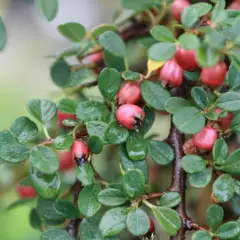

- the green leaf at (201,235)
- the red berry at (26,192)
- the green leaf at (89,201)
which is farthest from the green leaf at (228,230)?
the red berry at (26,192)

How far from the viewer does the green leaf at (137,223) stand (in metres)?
0.53

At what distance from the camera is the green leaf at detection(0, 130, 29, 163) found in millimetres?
575

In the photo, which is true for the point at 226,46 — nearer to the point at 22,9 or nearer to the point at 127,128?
the point at 127,128

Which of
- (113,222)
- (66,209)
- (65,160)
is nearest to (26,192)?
(65,160)

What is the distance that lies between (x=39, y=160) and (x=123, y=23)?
1.25ft

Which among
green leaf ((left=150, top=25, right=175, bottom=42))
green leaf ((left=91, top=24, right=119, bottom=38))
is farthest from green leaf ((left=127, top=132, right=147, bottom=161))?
green leaf ((left=91, top=24, right=119, bottom=38))

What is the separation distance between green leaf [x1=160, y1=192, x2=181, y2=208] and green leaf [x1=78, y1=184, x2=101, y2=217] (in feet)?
0.21

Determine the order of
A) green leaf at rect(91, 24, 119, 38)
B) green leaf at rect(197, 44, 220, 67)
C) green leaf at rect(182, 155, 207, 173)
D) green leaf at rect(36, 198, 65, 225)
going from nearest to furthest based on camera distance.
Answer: green leaf at rect(197, 44, 220, 67), green leaf at rect(182, 155, 207, 173), green leaf at rect(36, 198, 65, 225), green leaf at rect(91, 24, 119, 38)

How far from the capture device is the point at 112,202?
22.0 inches

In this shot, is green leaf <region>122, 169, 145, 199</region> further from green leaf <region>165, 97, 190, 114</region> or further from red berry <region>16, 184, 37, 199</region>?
red berry <region>16, 184, 37, 199</region>

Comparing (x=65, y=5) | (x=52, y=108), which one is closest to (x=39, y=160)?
(x=52, y=108)

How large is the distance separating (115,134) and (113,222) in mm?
92

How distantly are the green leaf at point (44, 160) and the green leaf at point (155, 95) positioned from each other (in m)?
0.12

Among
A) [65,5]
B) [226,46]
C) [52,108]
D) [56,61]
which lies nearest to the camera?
[226,46]
